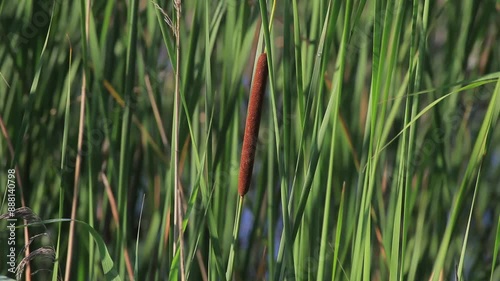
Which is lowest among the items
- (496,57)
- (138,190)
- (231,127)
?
(138,190)

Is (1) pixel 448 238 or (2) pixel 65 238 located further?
(2) pixel 65 238

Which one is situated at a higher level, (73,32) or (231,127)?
(73,32)

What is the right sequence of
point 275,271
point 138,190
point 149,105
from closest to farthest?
1. point 275,271
2. point 149,105
3. point 138,190

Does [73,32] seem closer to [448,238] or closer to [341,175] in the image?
[341,175]

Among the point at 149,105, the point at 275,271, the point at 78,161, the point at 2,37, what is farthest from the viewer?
the point at 149,105

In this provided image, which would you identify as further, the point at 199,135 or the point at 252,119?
the point at 199,135

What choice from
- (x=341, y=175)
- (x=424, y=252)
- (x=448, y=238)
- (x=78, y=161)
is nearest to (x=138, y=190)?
(x=78, y=161)

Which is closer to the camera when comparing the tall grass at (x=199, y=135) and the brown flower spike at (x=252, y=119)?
the brown flower spike at (x=252, y=119)

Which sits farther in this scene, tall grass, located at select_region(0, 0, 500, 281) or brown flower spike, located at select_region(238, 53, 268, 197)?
tall grass, located at select_region(0, 0, 500, 281)
